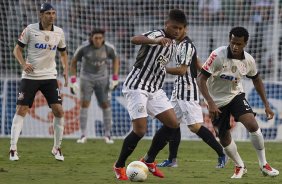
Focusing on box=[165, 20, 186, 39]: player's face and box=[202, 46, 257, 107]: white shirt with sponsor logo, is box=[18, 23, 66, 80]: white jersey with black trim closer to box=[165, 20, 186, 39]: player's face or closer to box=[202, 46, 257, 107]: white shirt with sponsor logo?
box=[202, 46, 257, 107]: white shirt with sponsor logo

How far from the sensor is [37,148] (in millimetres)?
15281

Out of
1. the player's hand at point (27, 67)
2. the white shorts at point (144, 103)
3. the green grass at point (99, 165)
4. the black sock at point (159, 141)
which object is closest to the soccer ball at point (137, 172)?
the green grass at point (99, 165)

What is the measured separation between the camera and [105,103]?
17.3m

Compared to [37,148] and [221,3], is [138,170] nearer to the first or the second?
[37,148]

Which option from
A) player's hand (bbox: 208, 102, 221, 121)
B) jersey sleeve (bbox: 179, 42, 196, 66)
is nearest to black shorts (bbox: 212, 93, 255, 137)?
player's hand (bbox: 208, 102, 221, 121)

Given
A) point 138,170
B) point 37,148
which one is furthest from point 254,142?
point 37,148

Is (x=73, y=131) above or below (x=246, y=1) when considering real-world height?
below

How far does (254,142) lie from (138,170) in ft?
5.33

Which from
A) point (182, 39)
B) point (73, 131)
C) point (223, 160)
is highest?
point (182, 39)

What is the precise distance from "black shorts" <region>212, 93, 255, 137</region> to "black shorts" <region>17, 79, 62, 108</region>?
3291mm

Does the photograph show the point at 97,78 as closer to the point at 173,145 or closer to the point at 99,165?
the point at 173,145

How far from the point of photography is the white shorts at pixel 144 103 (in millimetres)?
9719

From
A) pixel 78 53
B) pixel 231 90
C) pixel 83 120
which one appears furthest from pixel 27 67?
pixel 83 120

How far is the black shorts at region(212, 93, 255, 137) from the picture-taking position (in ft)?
33.0
